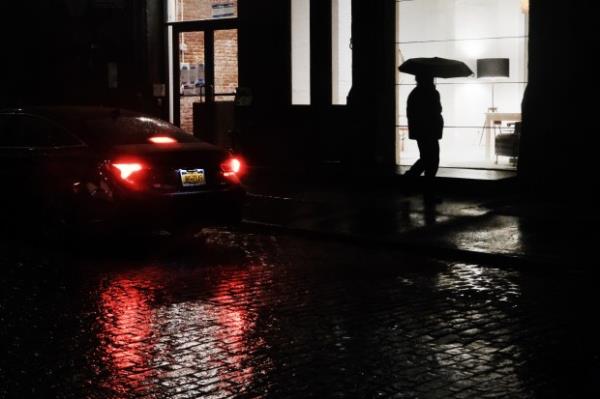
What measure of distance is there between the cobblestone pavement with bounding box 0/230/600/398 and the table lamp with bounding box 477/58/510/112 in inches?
282

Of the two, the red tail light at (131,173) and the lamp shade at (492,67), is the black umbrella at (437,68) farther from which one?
the red tail light at (131,173)

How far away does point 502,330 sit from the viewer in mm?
6992

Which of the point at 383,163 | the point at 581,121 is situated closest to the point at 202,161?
the point at 581,121

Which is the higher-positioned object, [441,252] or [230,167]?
[230,167]

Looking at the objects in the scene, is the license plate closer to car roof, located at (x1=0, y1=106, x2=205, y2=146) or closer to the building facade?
car roof, located at (x1=0, y1=106, x2=205, y2=146)

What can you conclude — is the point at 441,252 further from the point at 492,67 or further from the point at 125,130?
the point at 492,67

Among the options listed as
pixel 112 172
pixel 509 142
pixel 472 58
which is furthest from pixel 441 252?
pixel 472 58

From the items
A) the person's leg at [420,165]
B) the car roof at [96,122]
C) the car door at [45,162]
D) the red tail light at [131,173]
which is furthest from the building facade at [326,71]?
the car door at [45,162]

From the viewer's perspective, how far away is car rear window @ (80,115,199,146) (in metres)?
10.7

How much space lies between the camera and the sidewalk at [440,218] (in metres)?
10.2

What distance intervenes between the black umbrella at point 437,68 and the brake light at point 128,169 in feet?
21.7

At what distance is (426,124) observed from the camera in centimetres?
1552

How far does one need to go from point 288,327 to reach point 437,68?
9.39 meters

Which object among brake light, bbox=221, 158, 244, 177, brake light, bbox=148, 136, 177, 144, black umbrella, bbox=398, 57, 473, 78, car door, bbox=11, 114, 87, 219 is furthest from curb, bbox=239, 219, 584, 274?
black umbrella, bbox=398, 57, 473, 78
